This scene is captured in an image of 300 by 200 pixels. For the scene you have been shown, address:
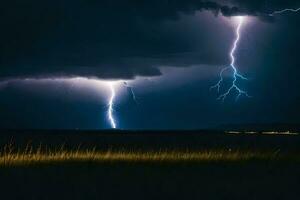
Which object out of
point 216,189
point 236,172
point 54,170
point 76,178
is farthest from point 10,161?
point 216,189

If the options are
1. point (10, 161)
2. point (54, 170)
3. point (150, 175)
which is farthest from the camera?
point (10, 161)

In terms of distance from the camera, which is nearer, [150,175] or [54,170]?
[150,175]

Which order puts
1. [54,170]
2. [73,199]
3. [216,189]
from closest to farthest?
[73,199]
[216,189]
[54,170]

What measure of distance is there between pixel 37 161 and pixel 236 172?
5.92 metres

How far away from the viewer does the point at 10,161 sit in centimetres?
1922

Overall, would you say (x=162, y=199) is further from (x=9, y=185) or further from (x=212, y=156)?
(x=212, y=156)

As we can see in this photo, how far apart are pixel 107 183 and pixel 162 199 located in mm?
2921

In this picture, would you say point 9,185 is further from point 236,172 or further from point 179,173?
point 236,172

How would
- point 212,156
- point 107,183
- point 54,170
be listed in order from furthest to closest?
point 212,156 < point 54,170 < point 107,183

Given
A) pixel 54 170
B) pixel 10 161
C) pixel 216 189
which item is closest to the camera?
pixel 216 189

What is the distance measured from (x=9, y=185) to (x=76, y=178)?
195 cm

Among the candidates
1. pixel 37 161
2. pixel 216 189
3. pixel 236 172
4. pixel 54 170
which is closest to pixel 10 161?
pixel 37 161

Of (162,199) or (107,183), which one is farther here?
(107,183)

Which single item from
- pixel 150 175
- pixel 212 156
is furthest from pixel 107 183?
pixel 212 156
